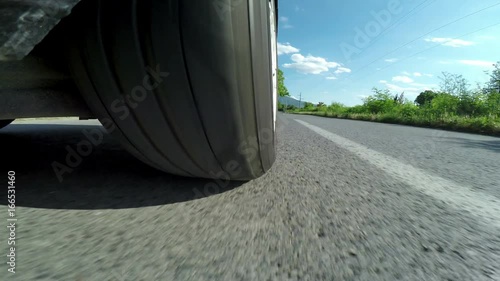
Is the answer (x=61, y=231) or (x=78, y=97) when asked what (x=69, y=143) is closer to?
(x=78, y=97)

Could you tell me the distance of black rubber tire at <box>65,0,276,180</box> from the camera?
0.76 m

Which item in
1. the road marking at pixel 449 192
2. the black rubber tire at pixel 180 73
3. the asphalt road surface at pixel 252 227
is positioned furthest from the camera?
the road marking at pixel 449 192

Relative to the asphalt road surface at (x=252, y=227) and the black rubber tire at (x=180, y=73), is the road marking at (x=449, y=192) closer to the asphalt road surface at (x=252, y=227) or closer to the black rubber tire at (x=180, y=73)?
the asphalt road surface at (x=252, y=227)

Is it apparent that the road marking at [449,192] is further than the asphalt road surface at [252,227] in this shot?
Yes

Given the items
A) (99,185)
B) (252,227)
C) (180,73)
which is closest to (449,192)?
(252,227)

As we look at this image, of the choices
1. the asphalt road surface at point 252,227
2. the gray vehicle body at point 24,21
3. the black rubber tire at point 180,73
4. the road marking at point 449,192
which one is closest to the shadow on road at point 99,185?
the asphalt road surface at point 252,227

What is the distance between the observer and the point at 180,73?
80 cm

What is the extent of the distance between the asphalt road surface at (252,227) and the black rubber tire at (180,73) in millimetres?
239

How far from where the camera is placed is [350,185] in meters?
1.26

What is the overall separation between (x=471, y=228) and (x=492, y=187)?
0.80 meters

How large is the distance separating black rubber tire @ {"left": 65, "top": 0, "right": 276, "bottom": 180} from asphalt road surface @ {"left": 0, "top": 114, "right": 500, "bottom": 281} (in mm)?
239

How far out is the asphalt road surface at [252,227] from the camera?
56 centimetres

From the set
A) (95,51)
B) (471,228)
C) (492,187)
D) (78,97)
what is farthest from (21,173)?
(492,187)

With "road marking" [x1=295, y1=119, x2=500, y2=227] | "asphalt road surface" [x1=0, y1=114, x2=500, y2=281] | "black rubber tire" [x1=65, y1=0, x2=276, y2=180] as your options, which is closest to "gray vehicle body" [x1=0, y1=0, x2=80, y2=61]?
"black rubber tire" [x1=65, y1=0, x2=276, y2=180]
